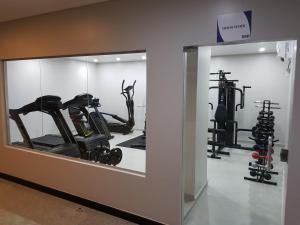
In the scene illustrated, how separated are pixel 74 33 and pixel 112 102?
1.40 meters

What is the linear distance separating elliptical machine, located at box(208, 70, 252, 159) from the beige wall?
3136 mm

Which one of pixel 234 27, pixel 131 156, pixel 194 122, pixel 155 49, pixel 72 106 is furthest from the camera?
pixel 72 106

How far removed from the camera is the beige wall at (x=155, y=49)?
5.66 feet

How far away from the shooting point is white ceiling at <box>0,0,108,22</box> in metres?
2.41

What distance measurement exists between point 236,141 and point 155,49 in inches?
174

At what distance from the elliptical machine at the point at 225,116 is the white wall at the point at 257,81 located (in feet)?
1.03

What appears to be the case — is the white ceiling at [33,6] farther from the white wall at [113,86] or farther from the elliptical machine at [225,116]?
the elliptical machine at [225,116]

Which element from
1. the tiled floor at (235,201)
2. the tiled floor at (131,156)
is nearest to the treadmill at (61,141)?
the tiled floor at (131,156)

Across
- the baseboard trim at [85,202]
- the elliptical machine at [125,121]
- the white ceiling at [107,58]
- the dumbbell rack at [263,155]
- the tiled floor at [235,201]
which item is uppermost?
the white ceiling at [107,58]

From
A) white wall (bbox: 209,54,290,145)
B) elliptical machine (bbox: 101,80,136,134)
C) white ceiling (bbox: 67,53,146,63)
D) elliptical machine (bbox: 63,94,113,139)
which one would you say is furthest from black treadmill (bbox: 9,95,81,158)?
white wall (bbox: 209,54,290,145)

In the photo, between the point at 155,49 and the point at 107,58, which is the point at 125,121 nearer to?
the point at 107,58

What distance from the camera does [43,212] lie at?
8.80 ft

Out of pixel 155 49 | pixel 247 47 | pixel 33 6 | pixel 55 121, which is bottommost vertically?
pixel 55 121

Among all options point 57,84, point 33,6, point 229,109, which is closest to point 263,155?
point 229,109
